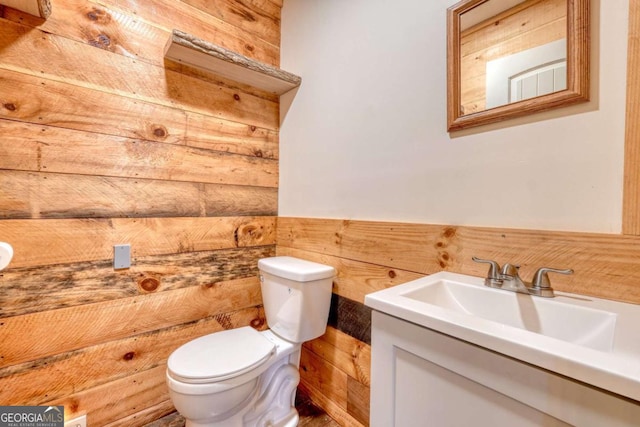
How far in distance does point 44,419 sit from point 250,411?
0.81 metres

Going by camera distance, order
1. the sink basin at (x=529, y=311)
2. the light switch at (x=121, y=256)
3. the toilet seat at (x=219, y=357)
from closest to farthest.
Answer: the sink basin at (x=529, y=311), the toilet seat at (x=219, y=357), the light switch at (x=121, y=256)

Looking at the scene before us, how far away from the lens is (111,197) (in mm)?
1231

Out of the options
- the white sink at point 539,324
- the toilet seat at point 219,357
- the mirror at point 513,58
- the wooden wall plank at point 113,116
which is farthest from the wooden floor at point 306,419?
the mirror at point 513,58

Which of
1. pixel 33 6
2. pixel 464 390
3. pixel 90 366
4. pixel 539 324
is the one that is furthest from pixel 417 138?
pixel 90 366

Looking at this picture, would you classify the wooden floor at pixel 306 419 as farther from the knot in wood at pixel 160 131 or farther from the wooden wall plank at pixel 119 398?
the knot in wood at pixel 160 131

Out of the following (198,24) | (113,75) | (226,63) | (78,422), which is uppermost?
(198,24)

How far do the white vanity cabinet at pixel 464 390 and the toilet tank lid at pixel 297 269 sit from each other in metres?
0.58

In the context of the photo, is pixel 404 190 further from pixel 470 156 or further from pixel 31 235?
pixel 31 235

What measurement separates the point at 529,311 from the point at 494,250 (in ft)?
0.70

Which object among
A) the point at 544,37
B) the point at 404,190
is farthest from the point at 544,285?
the point at 544,37

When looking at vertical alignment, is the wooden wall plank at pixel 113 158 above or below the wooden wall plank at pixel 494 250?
above

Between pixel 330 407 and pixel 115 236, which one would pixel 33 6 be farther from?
pixel 330 407

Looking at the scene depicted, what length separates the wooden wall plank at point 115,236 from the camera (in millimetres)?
1064
